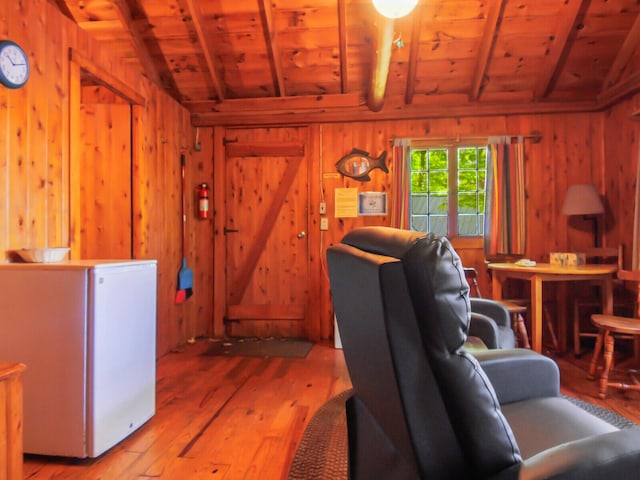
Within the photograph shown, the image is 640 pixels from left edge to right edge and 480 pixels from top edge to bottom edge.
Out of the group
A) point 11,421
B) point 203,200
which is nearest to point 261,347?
point 203,200

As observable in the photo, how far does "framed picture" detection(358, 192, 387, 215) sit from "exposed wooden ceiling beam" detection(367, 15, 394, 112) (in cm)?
88

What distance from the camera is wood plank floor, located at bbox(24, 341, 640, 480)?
171cm

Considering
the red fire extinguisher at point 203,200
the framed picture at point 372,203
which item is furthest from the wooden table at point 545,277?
the red fire extinguisher at point 203,200

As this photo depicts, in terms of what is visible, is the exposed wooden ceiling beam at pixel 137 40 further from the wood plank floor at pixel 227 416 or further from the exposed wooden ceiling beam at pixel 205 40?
the wood plank floor at pixel 227 416

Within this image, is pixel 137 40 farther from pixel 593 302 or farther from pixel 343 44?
pixel 593 302

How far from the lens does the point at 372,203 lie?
4031 mm

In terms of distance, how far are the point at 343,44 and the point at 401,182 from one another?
4.71 feet

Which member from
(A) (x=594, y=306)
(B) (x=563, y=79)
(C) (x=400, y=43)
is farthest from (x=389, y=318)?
(B) (x=563, y=79)

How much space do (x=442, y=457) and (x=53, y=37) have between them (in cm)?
290

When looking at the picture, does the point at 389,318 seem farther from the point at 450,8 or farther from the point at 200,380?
the point at 450,8

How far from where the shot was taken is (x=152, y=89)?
335cm

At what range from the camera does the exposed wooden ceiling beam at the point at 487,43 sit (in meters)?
3.08

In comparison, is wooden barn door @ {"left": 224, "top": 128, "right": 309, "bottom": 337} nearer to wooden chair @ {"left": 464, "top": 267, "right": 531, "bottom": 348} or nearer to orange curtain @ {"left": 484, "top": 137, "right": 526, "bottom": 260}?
wooden chair @ {"left": 464, "top": 267, "right": 531, "bottom": 348}

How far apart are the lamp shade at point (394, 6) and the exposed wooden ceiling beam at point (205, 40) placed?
156cm
